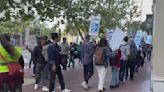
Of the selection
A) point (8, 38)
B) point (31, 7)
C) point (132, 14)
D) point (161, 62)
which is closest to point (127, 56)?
point (161, 62)

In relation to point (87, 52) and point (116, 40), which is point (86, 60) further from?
point (116, 40)

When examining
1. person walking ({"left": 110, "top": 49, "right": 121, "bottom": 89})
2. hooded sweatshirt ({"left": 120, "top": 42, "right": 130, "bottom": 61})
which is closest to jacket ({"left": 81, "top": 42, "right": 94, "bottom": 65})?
person walking ({"left": 110, "top": 49, "right": 121, "bottom": 89})

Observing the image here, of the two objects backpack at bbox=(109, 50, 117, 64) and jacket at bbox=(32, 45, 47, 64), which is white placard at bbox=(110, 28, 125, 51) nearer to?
backpack at bbox=(109, 50, 117, 64)

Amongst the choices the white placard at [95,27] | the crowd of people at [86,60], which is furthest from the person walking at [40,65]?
the white placard at [95,27]

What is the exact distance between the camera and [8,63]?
8.66 meters

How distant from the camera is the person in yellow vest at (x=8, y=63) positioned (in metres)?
8.66

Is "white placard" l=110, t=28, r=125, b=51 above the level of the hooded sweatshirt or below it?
above

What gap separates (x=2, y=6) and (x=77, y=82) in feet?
13.5

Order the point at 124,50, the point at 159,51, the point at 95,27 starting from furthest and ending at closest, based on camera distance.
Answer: the point at 95,27
the point at 124,50
the point at 159,51

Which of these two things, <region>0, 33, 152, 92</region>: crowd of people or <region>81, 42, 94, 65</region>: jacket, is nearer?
<region>0, 33, 152, 92</region>: crowd of people

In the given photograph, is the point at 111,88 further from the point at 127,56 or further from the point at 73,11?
the point at 73,11

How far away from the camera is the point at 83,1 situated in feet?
92.2

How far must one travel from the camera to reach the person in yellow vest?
28.4ft

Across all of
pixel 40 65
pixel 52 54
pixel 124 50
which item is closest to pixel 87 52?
pixel 40 65
